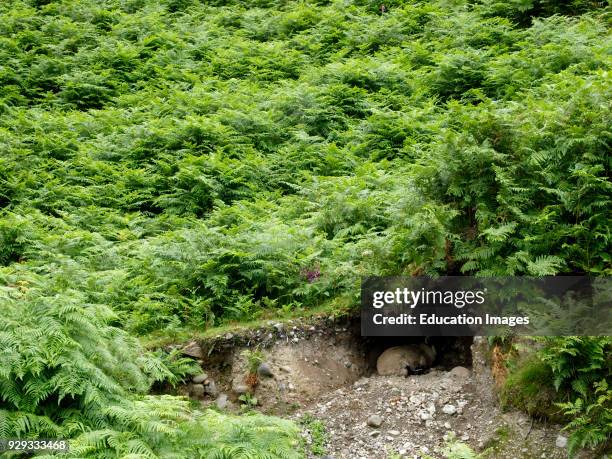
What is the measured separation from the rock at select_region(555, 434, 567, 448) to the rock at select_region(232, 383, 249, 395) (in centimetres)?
320

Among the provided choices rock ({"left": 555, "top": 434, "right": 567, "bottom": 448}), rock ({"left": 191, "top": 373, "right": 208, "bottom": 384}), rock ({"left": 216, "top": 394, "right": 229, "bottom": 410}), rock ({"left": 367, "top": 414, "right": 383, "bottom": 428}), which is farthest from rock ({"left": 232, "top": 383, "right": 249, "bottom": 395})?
rock ({"left": 555, "top": 434, "right": 567, "bottom": 448})

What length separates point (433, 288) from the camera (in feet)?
23.0

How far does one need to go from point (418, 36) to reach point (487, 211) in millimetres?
11062

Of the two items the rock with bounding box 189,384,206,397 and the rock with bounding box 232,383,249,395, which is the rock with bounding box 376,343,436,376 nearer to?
the rock with bounding box 232,383,249,395

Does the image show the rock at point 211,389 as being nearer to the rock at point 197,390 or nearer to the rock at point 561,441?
the rock at point 197,390

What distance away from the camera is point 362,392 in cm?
685

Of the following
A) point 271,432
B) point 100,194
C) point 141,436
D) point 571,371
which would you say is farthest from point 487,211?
point 100,194

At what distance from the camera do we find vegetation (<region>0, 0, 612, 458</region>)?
214 inches

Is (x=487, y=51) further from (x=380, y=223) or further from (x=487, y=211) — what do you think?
(x=487, y=211)

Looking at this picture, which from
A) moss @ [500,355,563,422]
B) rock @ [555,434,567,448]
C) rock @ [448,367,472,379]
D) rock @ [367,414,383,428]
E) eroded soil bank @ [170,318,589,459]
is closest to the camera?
rock @ [555,434,567,448]

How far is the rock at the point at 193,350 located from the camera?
7.26 metres

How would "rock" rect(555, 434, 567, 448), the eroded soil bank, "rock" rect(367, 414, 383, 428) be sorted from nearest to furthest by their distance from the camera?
"rock" rect(555, 434, 567, 448) < the eroded soil bank < "rock" rect(367, 414, 383, 428)

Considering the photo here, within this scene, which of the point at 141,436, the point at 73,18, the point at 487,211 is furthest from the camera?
the point at 73,18

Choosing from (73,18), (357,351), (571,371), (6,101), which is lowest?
(357,351)
